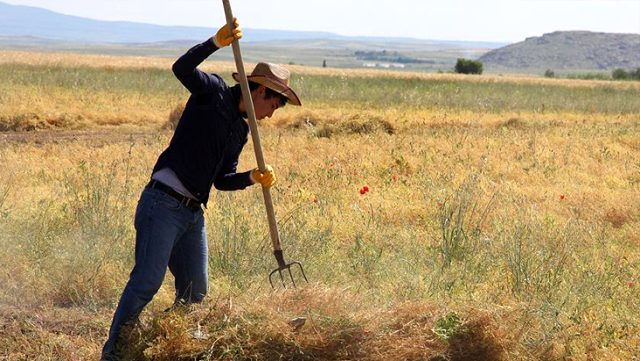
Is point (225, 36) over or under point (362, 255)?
over

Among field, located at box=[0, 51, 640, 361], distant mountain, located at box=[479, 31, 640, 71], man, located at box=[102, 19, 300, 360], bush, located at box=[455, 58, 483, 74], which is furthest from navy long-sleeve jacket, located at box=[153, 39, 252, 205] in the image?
distant mountain, located at box=[479, 31, 640, 71]

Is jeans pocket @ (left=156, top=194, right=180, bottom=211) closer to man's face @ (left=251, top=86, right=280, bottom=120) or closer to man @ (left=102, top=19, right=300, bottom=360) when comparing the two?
man @ (left=102, top=19, right=300, bottom=360)

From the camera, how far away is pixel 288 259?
544 centimetres

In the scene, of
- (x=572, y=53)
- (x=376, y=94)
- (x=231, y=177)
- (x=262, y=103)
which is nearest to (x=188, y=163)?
(x=231, y=177)

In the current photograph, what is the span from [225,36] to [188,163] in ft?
1.98

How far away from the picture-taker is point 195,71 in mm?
3824

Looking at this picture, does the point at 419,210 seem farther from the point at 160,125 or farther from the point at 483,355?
the point at 160,125

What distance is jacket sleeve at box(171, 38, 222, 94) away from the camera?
3.78 metres

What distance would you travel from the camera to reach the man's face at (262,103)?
4.07 metres

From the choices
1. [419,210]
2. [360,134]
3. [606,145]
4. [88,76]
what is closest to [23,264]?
[419,210]

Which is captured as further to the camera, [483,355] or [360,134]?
[360,134]

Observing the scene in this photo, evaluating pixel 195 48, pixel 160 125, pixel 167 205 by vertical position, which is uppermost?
pixel 195 48

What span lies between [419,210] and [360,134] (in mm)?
6010

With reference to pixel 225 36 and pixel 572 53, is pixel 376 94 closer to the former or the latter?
pixel 225 36
